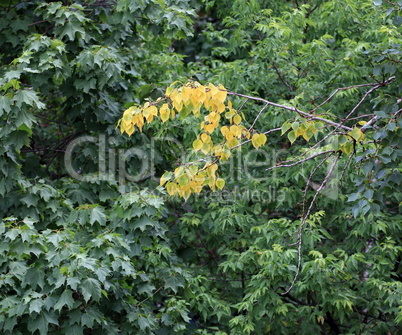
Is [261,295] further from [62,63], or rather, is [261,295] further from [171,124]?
[62,63]

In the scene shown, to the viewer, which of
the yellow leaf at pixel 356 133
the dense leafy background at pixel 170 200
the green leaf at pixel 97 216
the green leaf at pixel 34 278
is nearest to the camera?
the yellow leaf at pixel 356 133

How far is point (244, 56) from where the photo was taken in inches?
305

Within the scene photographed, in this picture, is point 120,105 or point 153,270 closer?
point 153,270

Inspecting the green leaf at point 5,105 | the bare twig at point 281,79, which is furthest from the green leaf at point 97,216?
the bare twig at point 281,79

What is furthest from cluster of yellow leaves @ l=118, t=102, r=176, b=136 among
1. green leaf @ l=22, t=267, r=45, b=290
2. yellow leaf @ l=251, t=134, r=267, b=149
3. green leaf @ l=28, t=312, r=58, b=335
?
green leaf @ l=28, t=312, r=58, b=335

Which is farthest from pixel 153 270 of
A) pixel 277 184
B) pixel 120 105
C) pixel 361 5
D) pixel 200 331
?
pixel 361 5

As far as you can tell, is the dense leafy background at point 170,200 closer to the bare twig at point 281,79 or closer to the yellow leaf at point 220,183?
the bare twig at point 281,79

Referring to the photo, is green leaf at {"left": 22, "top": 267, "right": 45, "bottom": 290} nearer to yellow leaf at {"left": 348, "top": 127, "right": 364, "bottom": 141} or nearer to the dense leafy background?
the dense leafy background

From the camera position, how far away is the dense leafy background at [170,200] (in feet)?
17.5

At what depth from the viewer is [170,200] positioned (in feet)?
22.2

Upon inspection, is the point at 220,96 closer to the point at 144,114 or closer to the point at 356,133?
the point at 144,114

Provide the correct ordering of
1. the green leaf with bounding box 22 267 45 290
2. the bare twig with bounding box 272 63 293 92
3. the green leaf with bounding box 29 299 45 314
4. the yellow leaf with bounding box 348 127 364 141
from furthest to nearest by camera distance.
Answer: the bare twig with bounding box 272 63 293 92 < the green leaf with bounding box 22 267 45 290 < the green leaf with bounding box 29 299 45 314 < the yellow leaf with bounding box 348 127 364 141

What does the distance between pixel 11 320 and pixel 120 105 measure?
264cm

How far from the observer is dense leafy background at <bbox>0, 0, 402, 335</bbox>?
534cm
